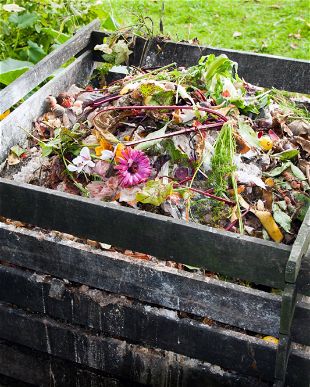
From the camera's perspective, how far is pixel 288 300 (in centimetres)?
234

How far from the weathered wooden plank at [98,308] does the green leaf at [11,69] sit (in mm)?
1585

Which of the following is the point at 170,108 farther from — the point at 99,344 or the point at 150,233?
the point at 99,344

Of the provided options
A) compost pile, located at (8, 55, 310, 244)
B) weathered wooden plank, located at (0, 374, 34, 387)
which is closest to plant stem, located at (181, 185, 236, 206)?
compost pile, located at (8, 55, 310, 244)

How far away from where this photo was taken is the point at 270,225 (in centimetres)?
278

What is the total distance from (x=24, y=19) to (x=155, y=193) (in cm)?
259

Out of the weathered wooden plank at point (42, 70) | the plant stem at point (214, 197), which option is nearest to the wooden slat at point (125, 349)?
the plant stem at point (214, 197)

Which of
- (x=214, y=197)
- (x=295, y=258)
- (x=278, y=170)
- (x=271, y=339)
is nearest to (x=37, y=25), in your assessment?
(x=278, y=170)

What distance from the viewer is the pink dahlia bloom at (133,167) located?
9.32 ft

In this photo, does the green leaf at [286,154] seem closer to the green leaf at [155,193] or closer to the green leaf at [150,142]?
the green leaf at [150,142]

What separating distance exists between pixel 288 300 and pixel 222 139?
783 millimetres

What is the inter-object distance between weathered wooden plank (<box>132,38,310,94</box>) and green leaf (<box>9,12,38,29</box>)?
1136 millimetres

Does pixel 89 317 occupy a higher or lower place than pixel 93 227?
lower

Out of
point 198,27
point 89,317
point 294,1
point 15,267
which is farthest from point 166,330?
point 294,1

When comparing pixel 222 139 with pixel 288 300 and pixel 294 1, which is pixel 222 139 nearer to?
pixel 288 300
